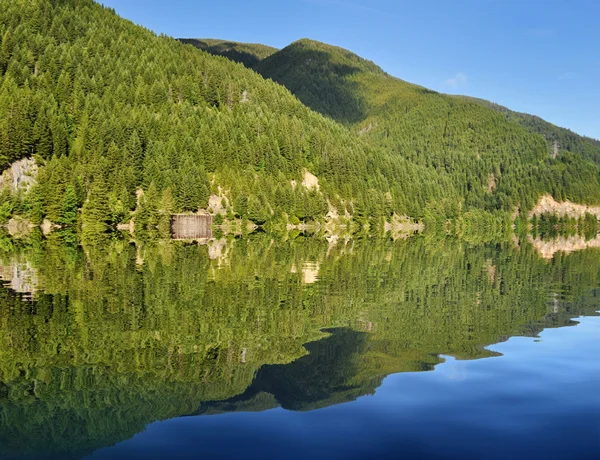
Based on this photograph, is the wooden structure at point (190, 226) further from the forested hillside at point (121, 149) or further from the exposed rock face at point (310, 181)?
the exposed rock face at point (310, 181)

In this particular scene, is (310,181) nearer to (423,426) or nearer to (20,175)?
(20,175)

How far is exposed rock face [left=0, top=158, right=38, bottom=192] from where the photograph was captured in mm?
126250

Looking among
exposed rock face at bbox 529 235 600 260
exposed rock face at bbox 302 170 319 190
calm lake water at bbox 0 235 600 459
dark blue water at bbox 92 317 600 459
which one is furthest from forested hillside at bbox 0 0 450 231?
dark blue water at bbox 92 317 600 459

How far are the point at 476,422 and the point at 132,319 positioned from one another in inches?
647

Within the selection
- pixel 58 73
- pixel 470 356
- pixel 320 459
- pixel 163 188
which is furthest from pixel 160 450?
pixel 58 73

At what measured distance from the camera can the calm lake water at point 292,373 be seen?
40.1 feet

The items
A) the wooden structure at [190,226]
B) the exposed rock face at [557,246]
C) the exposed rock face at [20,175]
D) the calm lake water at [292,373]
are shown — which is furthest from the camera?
the wooden structure at [190,226]

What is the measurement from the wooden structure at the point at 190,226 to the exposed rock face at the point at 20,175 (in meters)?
31.8

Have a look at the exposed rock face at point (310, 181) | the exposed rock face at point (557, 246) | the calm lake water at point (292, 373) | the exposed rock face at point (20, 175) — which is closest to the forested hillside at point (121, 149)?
the exposed rock face at point (20, 175)

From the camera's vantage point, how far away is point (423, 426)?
13.1m

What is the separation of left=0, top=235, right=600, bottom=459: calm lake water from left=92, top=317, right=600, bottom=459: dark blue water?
5 cm

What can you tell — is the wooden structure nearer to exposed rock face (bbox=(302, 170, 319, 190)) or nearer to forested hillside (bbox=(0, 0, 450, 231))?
forested hillside (bbox=(0, 0, 450, 231))

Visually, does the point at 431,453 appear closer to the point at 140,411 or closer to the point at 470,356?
the point at 140,411

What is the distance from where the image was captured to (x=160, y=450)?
1162 cm
